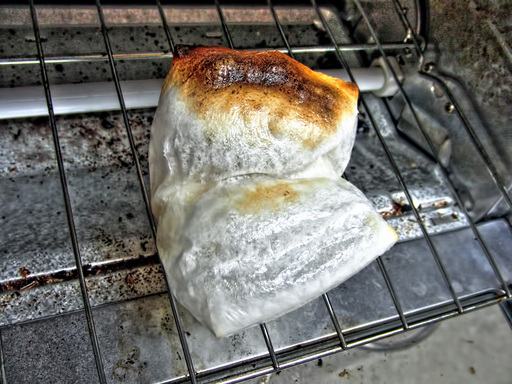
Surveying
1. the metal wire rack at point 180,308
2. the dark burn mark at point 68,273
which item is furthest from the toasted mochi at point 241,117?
the dark burn mark at point 68,273

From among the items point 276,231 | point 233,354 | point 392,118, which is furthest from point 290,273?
point 392,118

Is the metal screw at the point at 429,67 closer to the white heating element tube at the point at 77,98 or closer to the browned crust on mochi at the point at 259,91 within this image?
the browned crust on mochi at the point at 259,91

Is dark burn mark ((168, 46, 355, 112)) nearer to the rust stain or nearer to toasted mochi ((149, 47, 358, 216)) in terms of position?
toasted mochi ((149, 47, 358, 216))

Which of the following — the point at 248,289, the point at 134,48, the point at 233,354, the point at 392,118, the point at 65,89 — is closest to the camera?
the point at 248,289

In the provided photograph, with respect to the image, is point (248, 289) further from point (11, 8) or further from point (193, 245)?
point (11, 8)

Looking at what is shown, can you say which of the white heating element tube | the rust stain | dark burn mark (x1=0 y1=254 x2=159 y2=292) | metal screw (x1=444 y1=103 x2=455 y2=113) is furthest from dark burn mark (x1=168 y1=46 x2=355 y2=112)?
metal screw (x1=444 y1=103 x2=455 y2=113)

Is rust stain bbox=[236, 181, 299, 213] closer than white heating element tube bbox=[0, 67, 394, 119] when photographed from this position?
Yes
